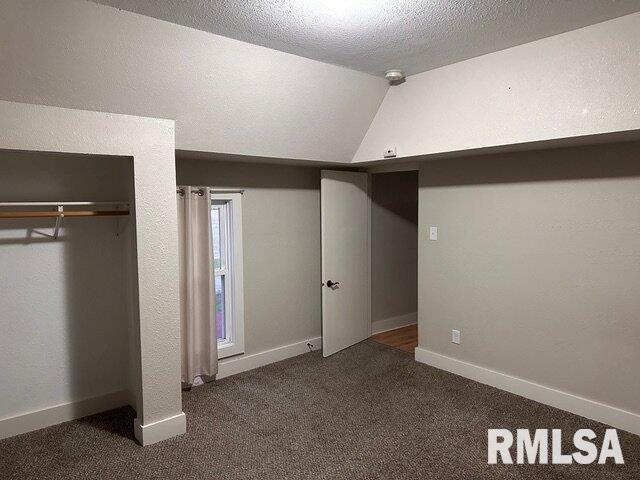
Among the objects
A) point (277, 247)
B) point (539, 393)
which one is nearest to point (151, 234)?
point (277, 247)

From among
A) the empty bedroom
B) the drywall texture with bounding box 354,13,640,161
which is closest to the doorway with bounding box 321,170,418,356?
the empty bedroom

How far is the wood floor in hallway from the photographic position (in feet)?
15.7

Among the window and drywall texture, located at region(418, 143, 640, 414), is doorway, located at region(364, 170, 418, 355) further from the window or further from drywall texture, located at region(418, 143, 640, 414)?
the window

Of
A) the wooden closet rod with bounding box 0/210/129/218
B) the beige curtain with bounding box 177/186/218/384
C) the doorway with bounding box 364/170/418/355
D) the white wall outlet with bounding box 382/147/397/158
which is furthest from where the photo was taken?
the doorway with bounding box 364/170/418/355

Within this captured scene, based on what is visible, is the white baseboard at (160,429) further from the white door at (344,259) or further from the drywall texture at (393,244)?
the drywall texture at (393,244)

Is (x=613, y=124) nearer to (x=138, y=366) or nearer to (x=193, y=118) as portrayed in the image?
A: (x=193, y=118)

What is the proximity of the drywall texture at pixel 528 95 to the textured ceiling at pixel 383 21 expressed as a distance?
114 millimetres

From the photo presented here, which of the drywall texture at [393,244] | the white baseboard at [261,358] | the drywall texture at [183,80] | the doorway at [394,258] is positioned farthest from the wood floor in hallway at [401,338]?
the drywall texture at [183,80]

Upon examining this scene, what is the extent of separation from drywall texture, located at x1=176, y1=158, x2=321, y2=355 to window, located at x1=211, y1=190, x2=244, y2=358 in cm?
8

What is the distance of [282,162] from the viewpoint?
4.07m

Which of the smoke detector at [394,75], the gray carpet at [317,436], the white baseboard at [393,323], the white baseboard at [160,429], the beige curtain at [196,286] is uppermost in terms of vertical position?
the smoke detector at [394,75]

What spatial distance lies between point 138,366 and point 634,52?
3448 millimetres

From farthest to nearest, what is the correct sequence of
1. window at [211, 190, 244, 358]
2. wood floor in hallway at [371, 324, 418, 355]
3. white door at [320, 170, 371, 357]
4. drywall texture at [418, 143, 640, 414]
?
wood floor in hallway at [371, 324, 418, 355], white door at [320, 170, 371, 357], window at [211, 190, 244, 358], drywall texture at [418, 143, 640, 414]

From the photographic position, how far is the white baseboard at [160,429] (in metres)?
2.86
